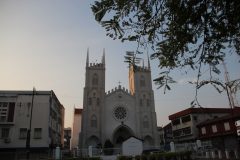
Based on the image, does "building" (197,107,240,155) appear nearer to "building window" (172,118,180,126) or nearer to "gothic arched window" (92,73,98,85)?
"building window" (172,118,180,126)

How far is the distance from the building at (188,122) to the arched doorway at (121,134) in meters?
10.9

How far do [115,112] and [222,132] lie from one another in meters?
22.6

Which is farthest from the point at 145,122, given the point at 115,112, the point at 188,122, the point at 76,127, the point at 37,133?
the point at 37,133

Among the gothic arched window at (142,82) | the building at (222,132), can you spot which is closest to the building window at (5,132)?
the building at (222,132)

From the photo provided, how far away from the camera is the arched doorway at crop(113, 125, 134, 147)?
2143 inches

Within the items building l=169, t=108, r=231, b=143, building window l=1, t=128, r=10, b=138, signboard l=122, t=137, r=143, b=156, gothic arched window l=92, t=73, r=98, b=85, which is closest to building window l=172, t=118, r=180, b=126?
building l=169, t=108, r=231, b=143

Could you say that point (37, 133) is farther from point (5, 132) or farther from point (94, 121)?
point (94, 121)

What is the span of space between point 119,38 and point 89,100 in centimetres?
5201

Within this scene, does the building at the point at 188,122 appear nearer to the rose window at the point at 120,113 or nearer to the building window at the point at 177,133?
the building window at the point at 177,133

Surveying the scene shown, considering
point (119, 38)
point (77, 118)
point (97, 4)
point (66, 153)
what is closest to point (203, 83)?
point (119, 38)

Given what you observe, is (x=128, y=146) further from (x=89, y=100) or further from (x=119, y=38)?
(x=119, y=38)

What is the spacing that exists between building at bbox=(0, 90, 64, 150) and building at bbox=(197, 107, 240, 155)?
23.4 metres

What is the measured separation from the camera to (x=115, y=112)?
56.4 meters

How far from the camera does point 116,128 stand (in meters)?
54.1
